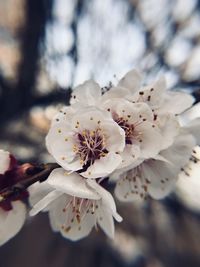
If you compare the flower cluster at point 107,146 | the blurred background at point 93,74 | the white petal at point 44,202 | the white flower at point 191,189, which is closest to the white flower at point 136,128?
the flower cluster at point 107,146

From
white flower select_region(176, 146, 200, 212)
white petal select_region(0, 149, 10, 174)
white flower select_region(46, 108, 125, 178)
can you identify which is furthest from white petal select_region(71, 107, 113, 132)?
white flower select_region(176, 146, 200, 212)

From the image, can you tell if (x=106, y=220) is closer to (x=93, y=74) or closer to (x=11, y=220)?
(x=11, y=220)

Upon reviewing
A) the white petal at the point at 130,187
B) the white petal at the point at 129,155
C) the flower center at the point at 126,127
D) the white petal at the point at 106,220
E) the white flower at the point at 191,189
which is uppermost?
the flower center at the point at 126,127

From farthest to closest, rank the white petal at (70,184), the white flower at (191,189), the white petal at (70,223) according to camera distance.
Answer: the white flower at (191,189) → the white petal at (70,223) → the white petal at (70,184)

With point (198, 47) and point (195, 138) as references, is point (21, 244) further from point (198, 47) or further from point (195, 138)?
point (198, 47)

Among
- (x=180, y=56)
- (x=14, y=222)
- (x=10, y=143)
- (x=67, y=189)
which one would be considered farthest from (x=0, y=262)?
(x=180, y=56)

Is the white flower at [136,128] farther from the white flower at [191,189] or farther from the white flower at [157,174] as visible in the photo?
the white flower at [191,189]
